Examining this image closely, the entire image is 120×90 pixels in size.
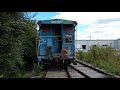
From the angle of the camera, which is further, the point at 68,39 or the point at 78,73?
the point at 68,39

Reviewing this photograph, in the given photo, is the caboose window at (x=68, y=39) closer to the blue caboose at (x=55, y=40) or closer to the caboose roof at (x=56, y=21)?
the blue caboose at (x=55, y=40)

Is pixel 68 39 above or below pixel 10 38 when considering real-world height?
above

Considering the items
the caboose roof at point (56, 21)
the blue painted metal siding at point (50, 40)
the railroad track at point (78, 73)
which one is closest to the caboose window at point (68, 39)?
the blue painted metal siding at point (50, 40)

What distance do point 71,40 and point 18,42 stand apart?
291 inches

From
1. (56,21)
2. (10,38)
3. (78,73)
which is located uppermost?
(56,21)

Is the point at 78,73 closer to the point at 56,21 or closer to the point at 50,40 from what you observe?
the point at 50,40

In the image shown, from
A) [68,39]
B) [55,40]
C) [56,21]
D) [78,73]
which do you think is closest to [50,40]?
[55,40]

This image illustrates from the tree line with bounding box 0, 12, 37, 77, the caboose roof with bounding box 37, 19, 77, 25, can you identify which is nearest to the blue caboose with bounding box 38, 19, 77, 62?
the caboose roof with bounding box 37, 19, 77, 25

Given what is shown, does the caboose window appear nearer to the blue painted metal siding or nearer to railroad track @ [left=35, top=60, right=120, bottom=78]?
the blue painted metal siding

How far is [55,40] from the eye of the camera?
2100 centimetres

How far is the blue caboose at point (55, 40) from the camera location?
20359 mm

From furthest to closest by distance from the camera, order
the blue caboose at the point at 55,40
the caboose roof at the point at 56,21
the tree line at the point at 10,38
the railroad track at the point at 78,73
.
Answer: the blue caboose at the point at 55,40, the caboose roof at the point at 56,21, the railroad track at the point at 78,73, the tree line at the point at 10,38

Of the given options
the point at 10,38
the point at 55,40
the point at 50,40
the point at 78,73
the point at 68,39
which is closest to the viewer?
the point at 10,38
